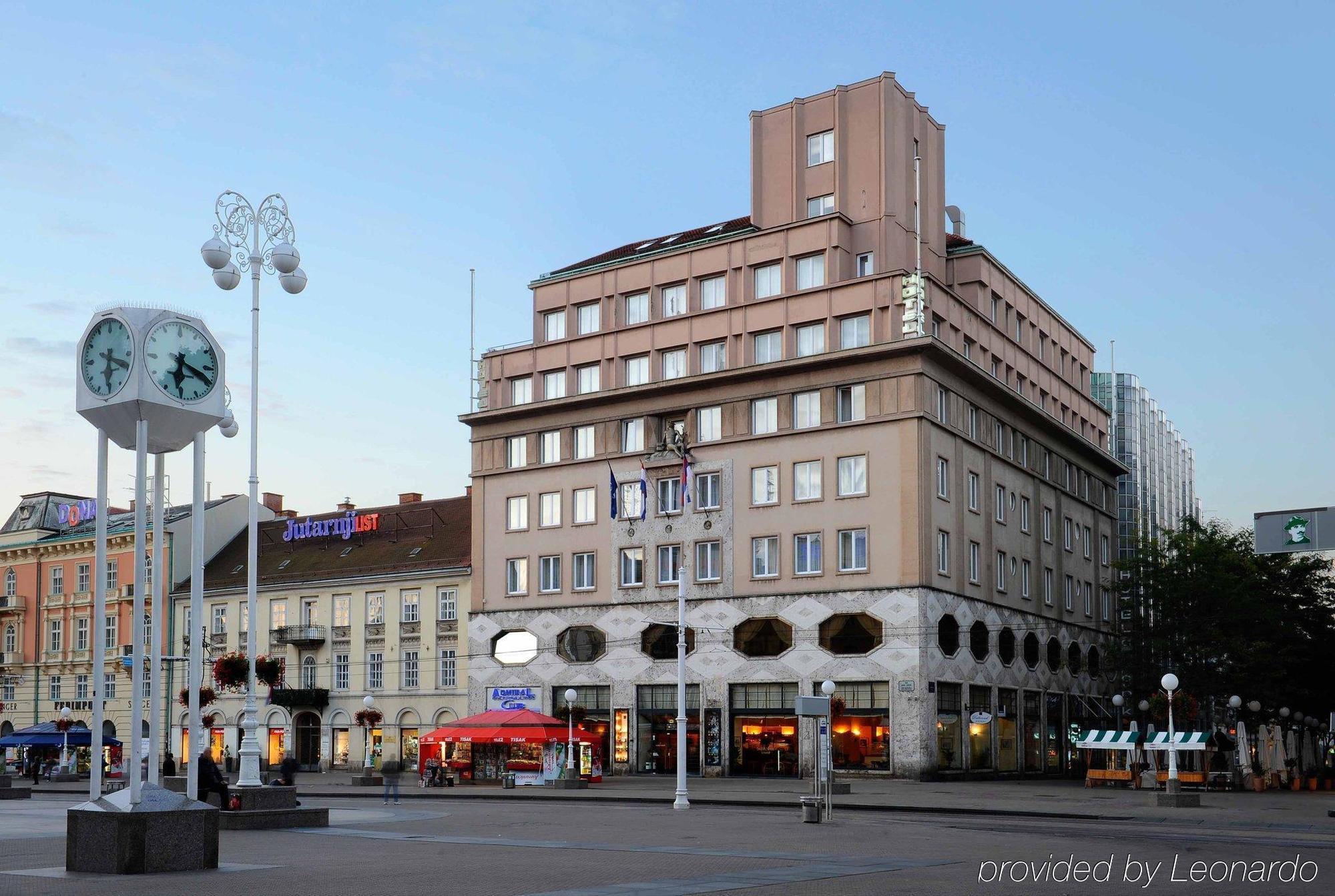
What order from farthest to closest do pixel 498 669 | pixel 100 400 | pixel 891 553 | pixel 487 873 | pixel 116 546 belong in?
pixel 116 546, pixel 498 669, pixel 891 553, pixel 100 400, pixel 487 873

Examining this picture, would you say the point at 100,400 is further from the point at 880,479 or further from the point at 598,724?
the point at 598,724

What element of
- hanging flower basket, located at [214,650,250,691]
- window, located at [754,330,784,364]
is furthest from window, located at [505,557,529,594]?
hanging flower basket, located at [214,650,250,691]

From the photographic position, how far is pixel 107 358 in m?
20.7

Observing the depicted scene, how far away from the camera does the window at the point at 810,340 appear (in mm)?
63000

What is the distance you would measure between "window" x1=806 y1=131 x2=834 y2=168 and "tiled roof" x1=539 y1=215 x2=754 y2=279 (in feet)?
13.2

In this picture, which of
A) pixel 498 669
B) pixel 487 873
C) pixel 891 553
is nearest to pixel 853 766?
pixel 891 553

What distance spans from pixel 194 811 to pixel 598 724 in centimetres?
4848

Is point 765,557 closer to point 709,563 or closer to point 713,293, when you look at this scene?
point 709,563

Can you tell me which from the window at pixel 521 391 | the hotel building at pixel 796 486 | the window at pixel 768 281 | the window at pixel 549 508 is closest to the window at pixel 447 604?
the hotel building at pixel 796 486

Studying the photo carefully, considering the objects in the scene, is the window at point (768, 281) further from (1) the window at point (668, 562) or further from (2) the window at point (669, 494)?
(1) the window at point (668, 562)

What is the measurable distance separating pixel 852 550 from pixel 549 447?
17.3m

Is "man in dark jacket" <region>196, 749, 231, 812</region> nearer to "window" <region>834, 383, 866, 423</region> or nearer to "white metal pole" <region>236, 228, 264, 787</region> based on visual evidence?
"white metal pole" <region>236, 228, 264, 787</region>

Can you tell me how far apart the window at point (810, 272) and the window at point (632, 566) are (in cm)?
1387

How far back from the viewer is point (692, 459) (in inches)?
2591
